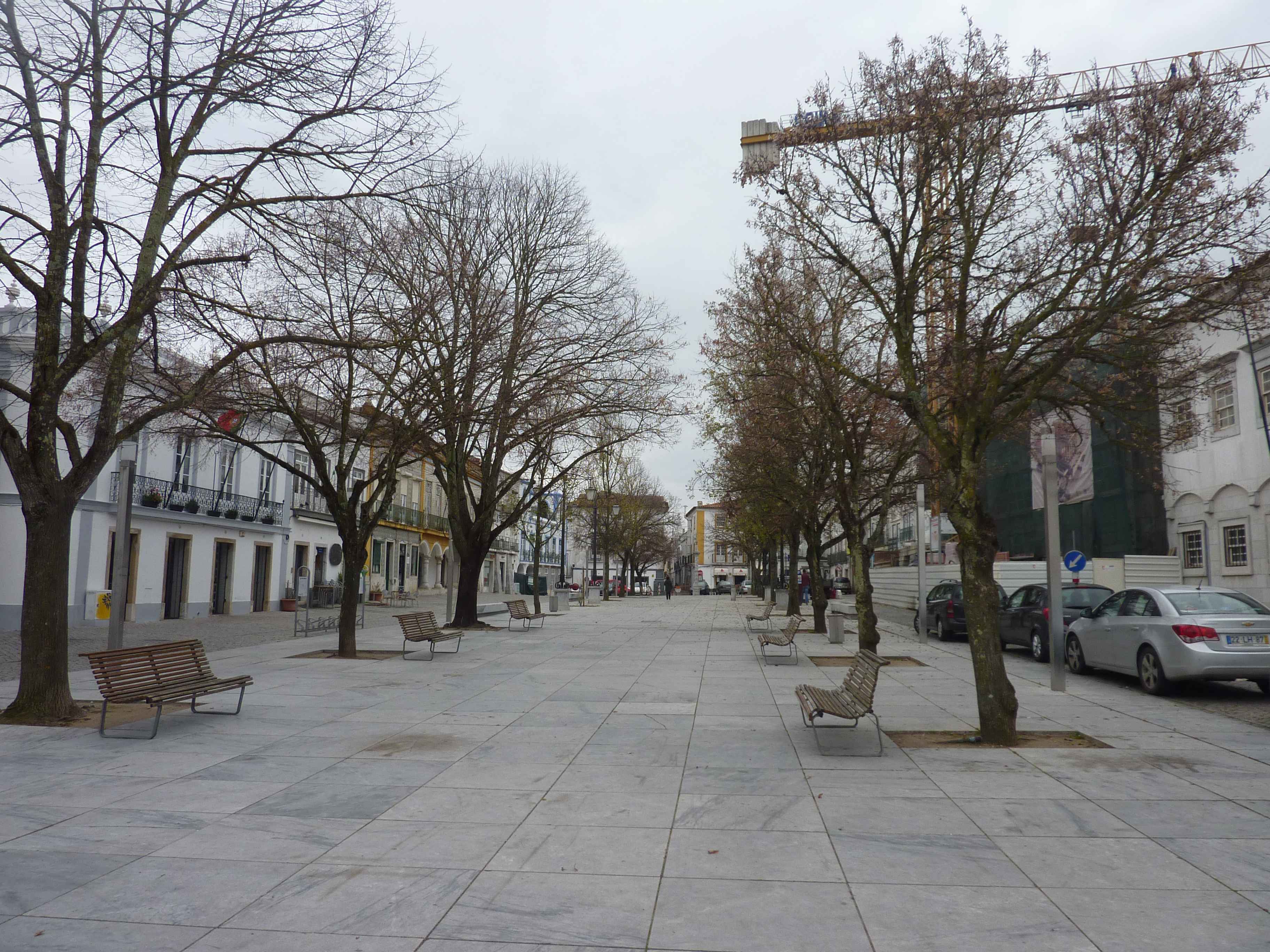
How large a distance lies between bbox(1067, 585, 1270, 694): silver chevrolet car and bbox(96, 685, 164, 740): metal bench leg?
11748mm

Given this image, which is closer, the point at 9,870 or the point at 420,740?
the point at 9,870

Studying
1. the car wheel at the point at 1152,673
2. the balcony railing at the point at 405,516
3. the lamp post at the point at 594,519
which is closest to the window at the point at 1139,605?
the car wheel at the point at 1152,673

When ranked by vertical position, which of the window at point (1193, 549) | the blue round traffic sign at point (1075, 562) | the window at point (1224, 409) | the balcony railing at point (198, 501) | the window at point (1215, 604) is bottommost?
the window at point (1215, 604)

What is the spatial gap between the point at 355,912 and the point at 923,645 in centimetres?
1840

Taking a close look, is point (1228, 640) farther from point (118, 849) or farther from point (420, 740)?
point (118, 849)

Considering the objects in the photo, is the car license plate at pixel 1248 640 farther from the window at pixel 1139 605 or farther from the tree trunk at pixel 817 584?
the tree trunk at pixel 817 584

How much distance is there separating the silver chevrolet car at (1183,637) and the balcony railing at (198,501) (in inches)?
898

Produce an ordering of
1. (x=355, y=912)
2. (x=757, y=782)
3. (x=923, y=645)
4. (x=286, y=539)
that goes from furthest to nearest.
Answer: (x=286, y=539) → (x=923, y=645) → (x=757, y=782) → (x=355, y=912)

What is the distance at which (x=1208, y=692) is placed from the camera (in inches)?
478

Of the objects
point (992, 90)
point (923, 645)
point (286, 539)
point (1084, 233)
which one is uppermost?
point (992, 90)

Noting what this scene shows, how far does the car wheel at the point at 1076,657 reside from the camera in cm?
1427

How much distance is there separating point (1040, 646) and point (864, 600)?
358 cm

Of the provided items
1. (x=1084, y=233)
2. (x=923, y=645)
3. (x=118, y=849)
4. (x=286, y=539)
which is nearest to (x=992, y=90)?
(x=1084, y=233)

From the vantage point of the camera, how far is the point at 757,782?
696cm
